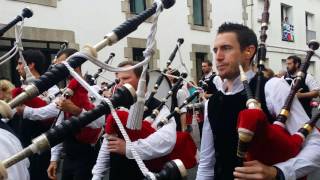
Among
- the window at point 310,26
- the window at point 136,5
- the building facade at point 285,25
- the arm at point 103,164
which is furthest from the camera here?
the window at point 310,26

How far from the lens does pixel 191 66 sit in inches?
609

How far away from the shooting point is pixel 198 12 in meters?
16.5

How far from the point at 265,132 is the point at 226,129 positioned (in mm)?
675

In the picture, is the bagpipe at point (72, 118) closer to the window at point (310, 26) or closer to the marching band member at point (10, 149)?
the marching band member at point (10, 149)

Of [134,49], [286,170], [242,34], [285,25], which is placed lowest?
[286,170]

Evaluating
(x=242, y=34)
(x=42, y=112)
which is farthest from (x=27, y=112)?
(x=242, y=34)

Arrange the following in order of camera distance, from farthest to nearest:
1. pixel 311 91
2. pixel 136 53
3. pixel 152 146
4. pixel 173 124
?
pixel 136 53 < pixel 311 91 < pixel 173 124 < pixel 152 146

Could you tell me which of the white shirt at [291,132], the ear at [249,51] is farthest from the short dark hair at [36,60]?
the ear at [249,51]

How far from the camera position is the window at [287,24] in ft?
70.7

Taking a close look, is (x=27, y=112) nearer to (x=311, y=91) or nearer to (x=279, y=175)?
(x=279, y=175)

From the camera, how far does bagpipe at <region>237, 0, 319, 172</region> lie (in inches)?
67.7

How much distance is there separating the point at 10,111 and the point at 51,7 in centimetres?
985

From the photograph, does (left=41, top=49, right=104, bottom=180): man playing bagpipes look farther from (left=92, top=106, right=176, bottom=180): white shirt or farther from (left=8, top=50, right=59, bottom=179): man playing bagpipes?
(left=92, top=106, right=176, bottom=180): white shirt

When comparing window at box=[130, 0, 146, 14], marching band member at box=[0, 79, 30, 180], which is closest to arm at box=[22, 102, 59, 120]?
marching band member at box=[0, 79, 30, 180]
